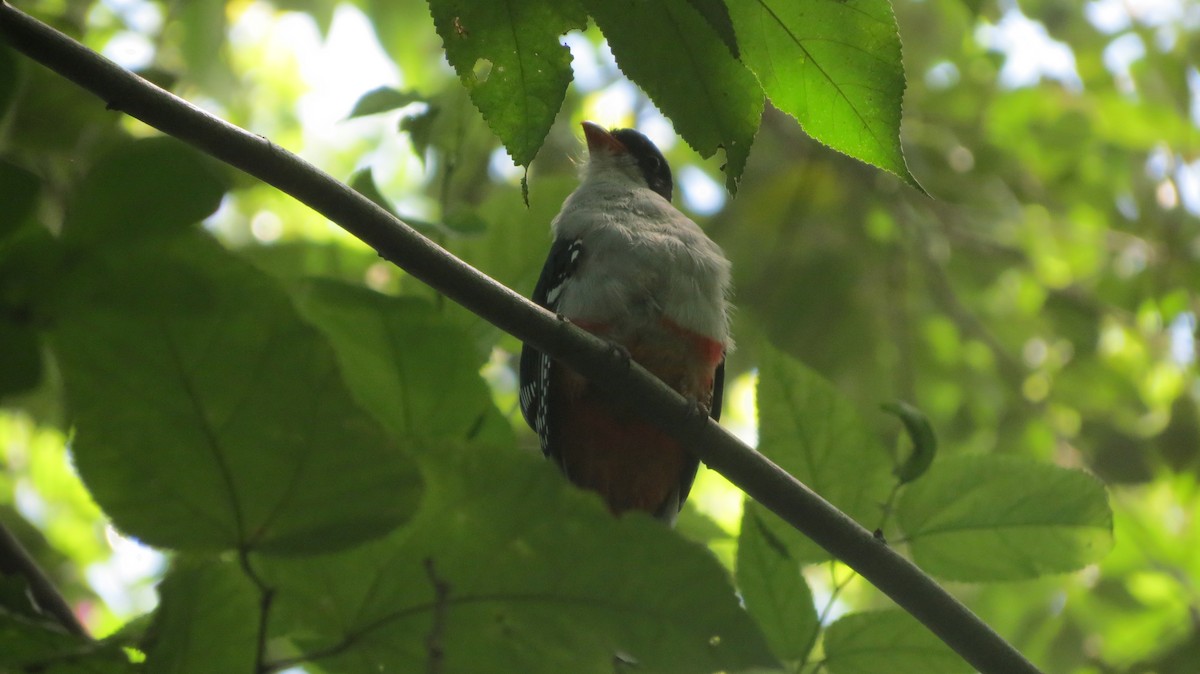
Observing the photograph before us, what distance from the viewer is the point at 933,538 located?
2219 mm

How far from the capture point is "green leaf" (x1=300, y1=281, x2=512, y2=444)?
68.1 inches

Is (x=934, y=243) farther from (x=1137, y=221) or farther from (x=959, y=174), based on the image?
(x=1137, y=221)

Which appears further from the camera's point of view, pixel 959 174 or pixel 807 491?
pixel 959 174

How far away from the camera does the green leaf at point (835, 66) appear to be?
1.71m

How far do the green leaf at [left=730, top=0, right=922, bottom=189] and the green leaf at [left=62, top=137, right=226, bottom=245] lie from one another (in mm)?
951

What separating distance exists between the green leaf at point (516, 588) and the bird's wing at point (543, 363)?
2412 millimetres

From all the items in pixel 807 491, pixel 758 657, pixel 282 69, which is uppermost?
pixel 282 69

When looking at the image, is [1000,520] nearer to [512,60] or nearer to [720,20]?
[720,20]

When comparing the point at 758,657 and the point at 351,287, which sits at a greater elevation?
the point at 351,287

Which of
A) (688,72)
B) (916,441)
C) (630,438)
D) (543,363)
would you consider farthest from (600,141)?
(688,72)

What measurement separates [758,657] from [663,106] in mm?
920

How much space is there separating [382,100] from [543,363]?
139 centimetres

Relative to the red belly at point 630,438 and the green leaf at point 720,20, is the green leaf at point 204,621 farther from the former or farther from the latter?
the red belly at point 630,438

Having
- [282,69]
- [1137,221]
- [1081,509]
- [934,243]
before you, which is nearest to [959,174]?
[934,243]
